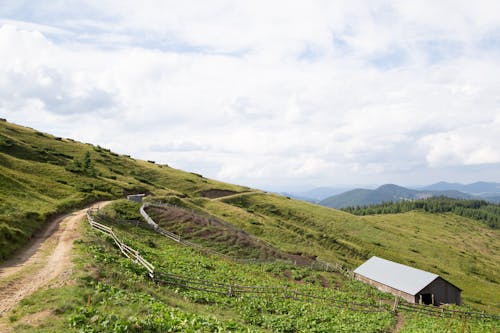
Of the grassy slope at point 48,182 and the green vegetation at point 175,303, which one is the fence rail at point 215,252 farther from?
the grassy slope at point 48,182

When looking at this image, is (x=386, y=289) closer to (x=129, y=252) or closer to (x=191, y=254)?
(x=191, y=254)

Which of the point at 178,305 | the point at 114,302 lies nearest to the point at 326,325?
the point at 178,305

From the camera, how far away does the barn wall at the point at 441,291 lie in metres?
51.7

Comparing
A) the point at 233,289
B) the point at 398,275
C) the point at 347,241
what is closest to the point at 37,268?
the point at 233,289

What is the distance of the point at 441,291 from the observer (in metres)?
53.6

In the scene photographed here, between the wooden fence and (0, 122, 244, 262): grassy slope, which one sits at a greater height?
(0, 122, 244, 262): grassy slope

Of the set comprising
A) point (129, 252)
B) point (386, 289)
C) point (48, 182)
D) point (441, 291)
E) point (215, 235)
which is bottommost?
point (386, 289)

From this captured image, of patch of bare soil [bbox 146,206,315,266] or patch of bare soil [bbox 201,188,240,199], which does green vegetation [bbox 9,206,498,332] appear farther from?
patch of bare soil [bbox 201,188,240,199]

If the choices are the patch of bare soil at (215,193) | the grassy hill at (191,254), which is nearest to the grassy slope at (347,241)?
the grassy hill at (191,254)

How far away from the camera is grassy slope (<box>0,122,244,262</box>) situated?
3770 centimetres

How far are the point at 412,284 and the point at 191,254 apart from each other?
35.9 m

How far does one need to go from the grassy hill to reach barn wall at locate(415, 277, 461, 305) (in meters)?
8.26

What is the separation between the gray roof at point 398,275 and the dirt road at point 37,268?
48.6 meters

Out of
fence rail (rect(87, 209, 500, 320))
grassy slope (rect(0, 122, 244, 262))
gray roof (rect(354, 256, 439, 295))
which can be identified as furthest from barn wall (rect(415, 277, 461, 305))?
grassy slope (rect(0, 122, 244, 262))
